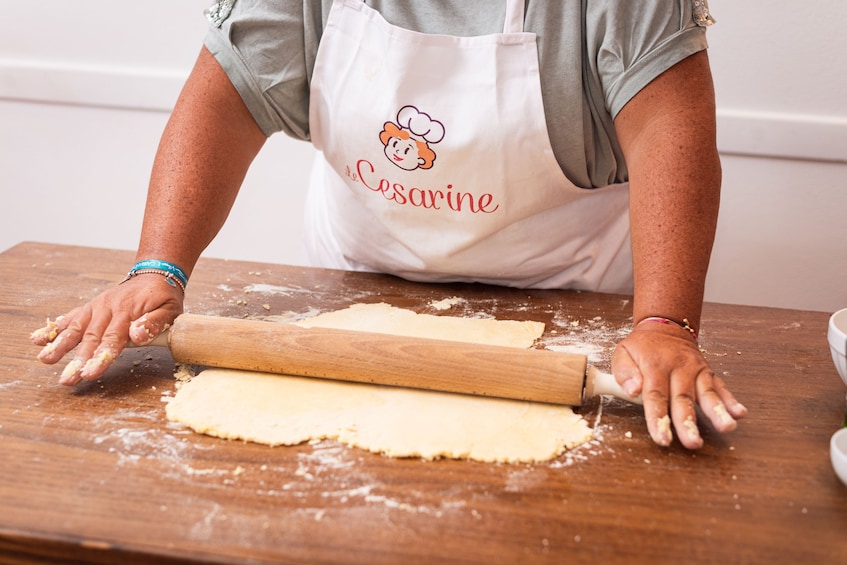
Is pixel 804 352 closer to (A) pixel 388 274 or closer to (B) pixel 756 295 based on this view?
(A) pixel 388 274

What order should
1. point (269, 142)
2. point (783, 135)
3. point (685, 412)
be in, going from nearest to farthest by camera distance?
1. point (685, 412)
2. point (783, 135)
3. point (269, 142)

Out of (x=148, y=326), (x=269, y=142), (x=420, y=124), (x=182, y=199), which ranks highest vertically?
(x=420, y=124)

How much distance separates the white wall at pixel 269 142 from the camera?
208 centimetres

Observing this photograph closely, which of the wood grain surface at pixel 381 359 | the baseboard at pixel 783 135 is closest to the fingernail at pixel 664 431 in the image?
the wood grain surface at pixel 381 359

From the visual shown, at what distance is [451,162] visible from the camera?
1.37 metres

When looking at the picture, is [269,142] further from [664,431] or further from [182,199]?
[664,431]

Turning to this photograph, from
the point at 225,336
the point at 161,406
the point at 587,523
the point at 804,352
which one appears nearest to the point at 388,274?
the point at 225,336

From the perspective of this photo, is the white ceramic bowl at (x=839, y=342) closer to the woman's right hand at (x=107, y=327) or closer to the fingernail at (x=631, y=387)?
the fingernail at (x=631, y=387)

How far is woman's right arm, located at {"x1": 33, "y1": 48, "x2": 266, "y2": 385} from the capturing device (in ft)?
3.76

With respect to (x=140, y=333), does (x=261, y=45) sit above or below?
above

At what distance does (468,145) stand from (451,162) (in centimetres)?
4

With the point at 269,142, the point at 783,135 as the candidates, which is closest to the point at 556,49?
the point at 783,135

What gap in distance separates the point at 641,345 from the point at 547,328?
0.90 feet

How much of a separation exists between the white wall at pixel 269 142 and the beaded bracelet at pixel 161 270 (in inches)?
50.0
